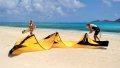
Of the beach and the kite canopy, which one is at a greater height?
the kite canopy

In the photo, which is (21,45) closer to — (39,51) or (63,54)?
(39,51)

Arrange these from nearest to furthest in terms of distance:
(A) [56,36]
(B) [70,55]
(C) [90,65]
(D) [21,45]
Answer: (C) [90,65], (B) [70,55], (D) [21,45], (A) [56,36]

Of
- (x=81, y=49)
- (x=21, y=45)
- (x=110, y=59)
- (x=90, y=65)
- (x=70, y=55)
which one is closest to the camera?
(x=90, y=65)

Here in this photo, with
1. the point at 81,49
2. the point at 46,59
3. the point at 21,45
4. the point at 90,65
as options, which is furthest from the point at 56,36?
the point at 90,65

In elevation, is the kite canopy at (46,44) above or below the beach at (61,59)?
above

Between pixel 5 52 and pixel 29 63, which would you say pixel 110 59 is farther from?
pixel 5 52

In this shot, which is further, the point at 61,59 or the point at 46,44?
the point at 46,44

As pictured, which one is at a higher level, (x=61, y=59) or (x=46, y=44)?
(x=46, y=44)

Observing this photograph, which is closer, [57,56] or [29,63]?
[29,63]

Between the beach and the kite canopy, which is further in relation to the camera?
the kite canopy

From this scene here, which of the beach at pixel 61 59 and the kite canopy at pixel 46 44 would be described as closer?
the beach at pixel 61 59

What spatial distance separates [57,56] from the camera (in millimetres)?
12133

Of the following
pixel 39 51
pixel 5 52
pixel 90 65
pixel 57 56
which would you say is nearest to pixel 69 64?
pixel 90 65

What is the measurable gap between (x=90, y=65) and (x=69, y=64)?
0.83m
